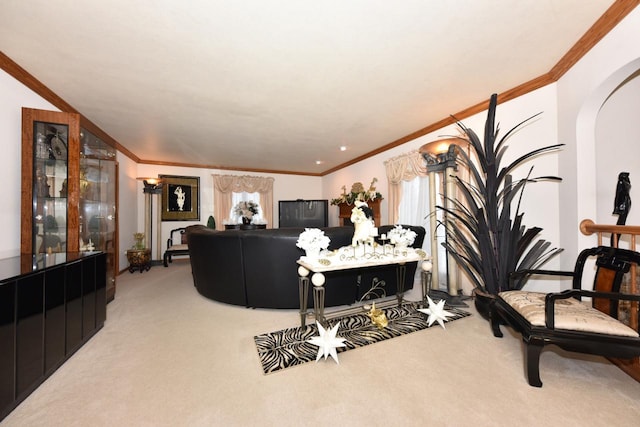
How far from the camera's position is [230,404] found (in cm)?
134

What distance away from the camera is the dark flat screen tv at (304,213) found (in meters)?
6.54

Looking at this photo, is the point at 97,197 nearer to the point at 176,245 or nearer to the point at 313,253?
the point at 176,245

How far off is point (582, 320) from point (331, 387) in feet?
5.21

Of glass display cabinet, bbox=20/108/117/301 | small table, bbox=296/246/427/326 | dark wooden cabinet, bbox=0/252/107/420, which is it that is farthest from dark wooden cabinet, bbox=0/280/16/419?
small table, bbox=296/246/427/326

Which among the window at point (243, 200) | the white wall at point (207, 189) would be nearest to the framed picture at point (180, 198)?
the white wall at point (207, 189)

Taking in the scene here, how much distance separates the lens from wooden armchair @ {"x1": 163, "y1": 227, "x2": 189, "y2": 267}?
5082mm

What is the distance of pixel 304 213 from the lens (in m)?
6.56

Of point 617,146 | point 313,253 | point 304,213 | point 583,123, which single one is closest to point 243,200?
point 304,213

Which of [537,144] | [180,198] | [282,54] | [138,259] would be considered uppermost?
[282,54]

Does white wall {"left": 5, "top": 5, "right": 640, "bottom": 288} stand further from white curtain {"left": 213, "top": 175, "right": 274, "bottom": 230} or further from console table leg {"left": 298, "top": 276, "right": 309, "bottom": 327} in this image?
white curtain {"left": 213, "top": 175, "right": 274, "bottom": 230}

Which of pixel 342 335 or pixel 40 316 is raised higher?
pixel 40 316

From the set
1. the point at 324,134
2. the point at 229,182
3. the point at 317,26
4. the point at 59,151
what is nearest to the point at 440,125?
the point at 324,134

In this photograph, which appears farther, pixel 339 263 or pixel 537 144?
pixel 537 144

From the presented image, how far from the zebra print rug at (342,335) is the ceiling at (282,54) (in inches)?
95.6
